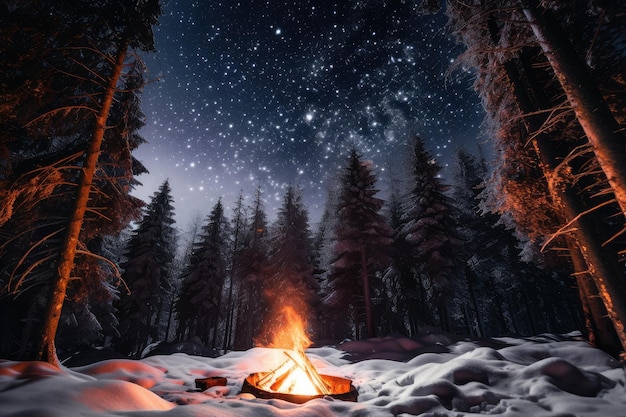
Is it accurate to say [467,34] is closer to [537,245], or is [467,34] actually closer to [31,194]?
[537,245]

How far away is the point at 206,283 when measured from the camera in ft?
90.8

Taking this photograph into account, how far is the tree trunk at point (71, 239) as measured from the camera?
Result: 566 cm

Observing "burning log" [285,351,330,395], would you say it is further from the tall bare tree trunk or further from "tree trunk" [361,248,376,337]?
"tree trunk" [361,248,376,337]

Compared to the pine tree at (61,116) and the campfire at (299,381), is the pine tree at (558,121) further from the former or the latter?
the pine tree at (61,116)

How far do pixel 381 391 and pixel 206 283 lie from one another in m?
24.7

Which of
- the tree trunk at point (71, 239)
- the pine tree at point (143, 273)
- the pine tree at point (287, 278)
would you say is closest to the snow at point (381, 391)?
the tree trunk at point (71, 239)

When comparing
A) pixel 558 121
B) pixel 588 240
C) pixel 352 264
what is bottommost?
pixel 588 240

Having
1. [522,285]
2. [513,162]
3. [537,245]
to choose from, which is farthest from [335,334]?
[513,162]

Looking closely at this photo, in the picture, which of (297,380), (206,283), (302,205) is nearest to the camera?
(297,380)

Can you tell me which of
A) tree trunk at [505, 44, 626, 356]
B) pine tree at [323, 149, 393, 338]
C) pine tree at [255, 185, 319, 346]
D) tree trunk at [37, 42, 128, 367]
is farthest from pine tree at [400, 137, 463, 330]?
tree trunk at [37, 42, 128, 367]

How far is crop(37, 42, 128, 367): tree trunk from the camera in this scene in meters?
5.66

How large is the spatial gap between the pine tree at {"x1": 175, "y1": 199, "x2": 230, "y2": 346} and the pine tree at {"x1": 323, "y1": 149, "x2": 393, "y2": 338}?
13408mm

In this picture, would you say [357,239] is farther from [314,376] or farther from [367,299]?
[314,376]

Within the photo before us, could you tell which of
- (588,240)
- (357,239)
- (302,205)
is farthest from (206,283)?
Answer: (588,240)
